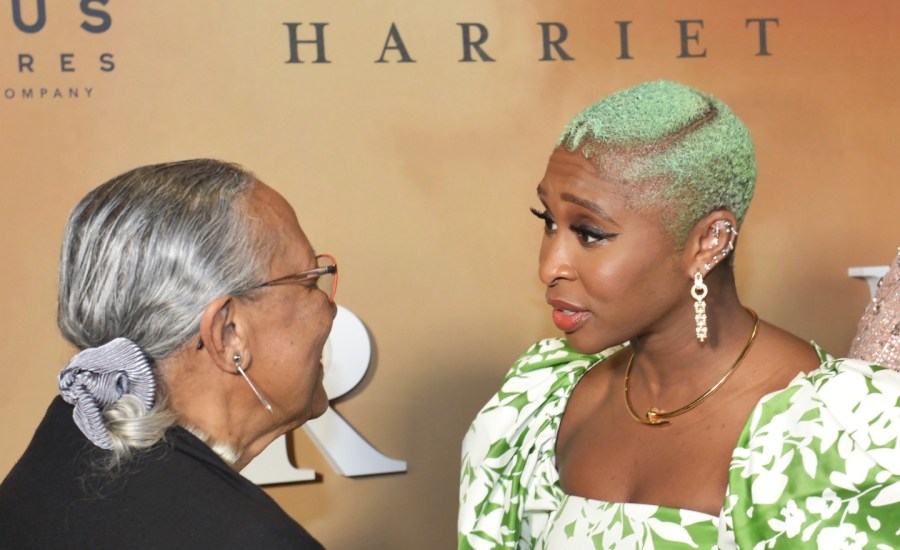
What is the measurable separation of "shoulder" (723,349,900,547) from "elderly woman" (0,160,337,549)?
566 millimetres

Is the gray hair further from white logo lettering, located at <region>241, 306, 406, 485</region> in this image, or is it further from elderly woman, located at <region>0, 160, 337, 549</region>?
white logo lettering, located at <region>241, 306, 406, 485</region>

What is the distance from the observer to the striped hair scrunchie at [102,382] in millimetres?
1188

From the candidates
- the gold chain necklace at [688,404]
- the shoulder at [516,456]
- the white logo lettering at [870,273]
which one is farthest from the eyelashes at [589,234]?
the white logo lettering at [870,273]

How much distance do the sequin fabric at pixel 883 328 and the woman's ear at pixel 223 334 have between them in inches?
35.6

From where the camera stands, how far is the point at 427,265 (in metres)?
2.37

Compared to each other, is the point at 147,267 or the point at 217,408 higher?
the point at 147,267

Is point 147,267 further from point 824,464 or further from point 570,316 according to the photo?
point 824,464

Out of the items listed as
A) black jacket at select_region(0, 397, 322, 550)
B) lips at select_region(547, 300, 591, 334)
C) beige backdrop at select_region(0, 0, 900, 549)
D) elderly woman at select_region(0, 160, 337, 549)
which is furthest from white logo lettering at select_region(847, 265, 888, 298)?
black jacket at select_region(0, 397, 322, 550)

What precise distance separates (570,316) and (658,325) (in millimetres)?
138

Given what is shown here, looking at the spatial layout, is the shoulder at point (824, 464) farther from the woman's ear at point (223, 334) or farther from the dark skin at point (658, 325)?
the woman's ear at point (223, 334)

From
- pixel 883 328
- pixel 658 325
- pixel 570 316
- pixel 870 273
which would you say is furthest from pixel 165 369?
pixel 870 273

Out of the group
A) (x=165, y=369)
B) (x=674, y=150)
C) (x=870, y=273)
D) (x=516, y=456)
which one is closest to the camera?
(x=165, y=369)

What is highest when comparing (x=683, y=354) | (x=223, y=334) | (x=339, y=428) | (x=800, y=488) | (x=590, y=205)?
(x=590, y=205)

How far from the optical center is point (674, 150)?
1.45m
